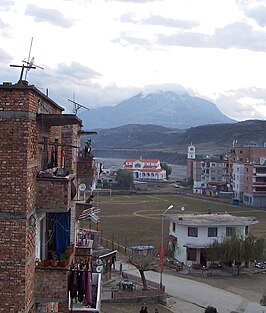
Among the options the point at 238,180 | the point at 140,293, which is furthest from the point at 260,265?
the point at 238,180

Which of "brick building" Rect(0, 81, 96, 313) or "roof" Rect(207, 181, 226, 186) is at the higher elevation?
"brick building" Rect(0, 81, 96, 313)

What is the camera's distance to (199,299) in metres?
29.4

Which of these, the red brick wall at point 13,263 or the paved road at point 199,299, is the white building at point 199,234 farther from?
the red brick wall at point 13,263

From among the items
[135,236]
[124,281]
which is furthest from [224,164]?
[124,281]

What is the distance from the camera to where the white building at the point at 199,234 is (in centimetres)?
4091

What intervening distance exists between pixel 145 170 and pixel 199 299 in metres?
103

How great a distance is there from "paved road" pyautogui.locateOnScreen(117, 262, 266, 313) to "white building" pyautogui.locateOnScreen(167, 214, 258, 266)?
6.41 meters

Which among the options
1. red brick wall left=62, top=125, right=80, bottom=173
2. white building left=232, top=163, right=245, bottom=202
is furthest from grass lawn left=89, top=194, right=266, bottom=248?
red brick wall left=62, top=125, right=80, bottom=173

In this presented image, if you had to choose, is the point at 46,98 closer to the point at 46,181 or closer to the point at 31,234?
the point at 46,181

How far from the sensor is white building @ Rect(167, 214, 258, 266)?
40906 millimetres

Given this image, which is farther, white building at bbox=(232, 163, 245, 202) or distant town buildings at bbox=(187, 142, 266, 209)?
white building at bbox=(232, 163, 245, 202)

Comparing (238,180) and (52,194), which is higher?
(52,194)

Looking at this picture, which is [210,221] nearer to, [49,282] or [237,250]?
[237,250]

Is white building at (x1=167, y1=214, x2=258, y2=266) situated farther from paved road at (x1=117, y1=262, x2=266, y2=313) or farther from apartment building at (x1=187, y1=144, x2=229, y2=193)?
apartment building at (x1=187, y1=144, x2=229, y2=193)
